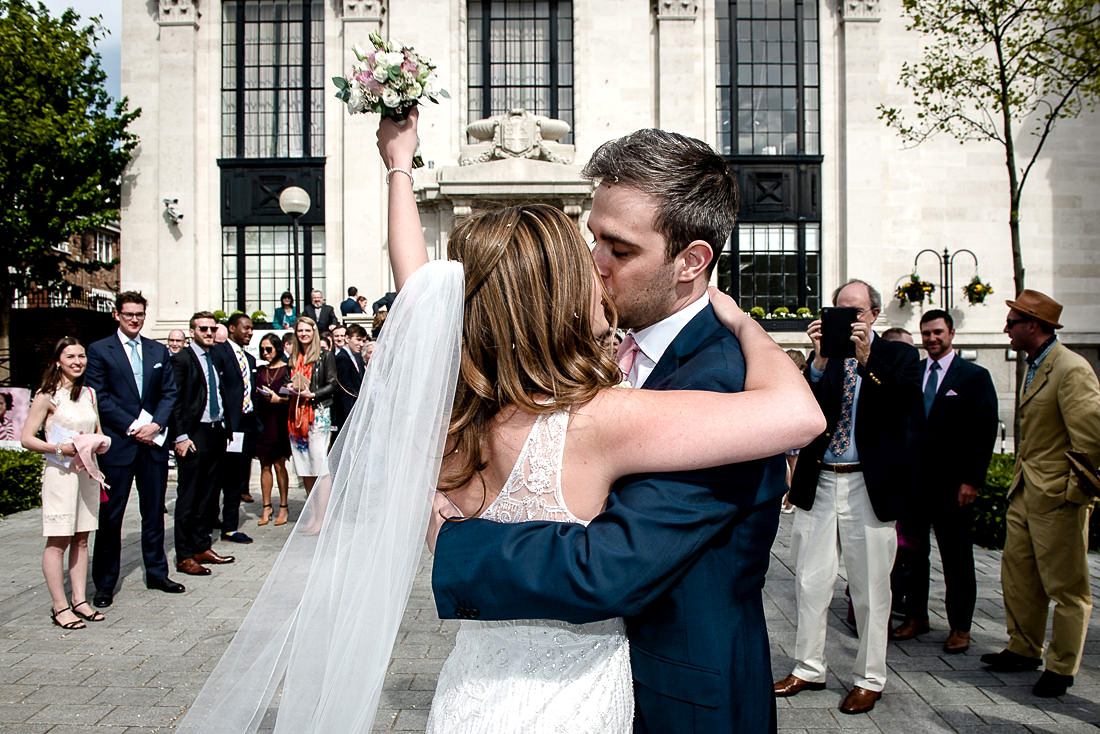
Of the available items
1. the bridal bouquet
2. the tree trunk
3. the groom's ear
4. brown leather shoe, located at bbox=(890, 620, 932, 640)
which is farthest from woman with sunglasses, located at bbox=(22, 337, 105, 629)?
the tree trunk

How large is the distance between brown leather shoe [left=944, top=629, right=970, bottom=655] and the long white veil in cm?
511

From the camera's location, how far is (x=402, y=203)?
2332mm

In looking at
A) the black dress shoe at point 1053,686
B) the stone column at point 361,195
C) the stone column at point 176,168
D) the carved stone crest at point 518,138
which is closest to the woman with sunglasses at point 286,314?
the stone column at point 361,195

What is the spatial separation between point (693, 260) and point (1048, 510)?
455cm

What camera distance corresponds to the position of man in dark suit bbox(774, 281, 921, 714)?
4.87 meters

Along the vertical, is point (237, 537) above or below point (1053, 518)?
below

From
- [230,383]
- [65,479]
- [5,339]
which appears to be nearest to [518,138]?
[230,383]

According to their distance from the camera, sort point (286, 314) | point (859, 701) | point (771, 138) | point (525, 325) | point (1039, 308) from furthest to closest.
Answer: point (771, 138) < point (286, 314) < point (1039, 308) < point (859, 701) < point (525, 325)

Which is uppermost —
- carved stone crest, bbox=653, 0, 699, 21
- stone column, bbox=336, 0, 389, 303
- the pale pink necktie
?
carved stone crest, bbox=653, 0, 699, 21

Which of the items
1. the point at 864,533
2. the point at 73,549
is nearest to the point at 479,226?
the point at 864,533

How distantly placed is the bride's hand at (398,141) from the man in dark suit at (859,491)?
3.29 m

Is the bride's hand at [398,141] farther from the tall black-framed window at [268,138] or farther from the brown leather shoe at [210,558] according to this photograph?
the tall black-framed window at [268,138]

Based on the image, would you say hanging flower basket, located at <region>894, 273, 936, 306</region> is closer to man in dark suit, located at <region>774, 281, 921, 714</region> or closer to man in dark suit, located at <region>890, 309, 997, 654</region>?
man in dark suit, located at <region>890, 309, 997, 654</region>

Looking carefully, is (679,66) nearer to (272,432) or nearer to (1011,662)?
(272,432)
